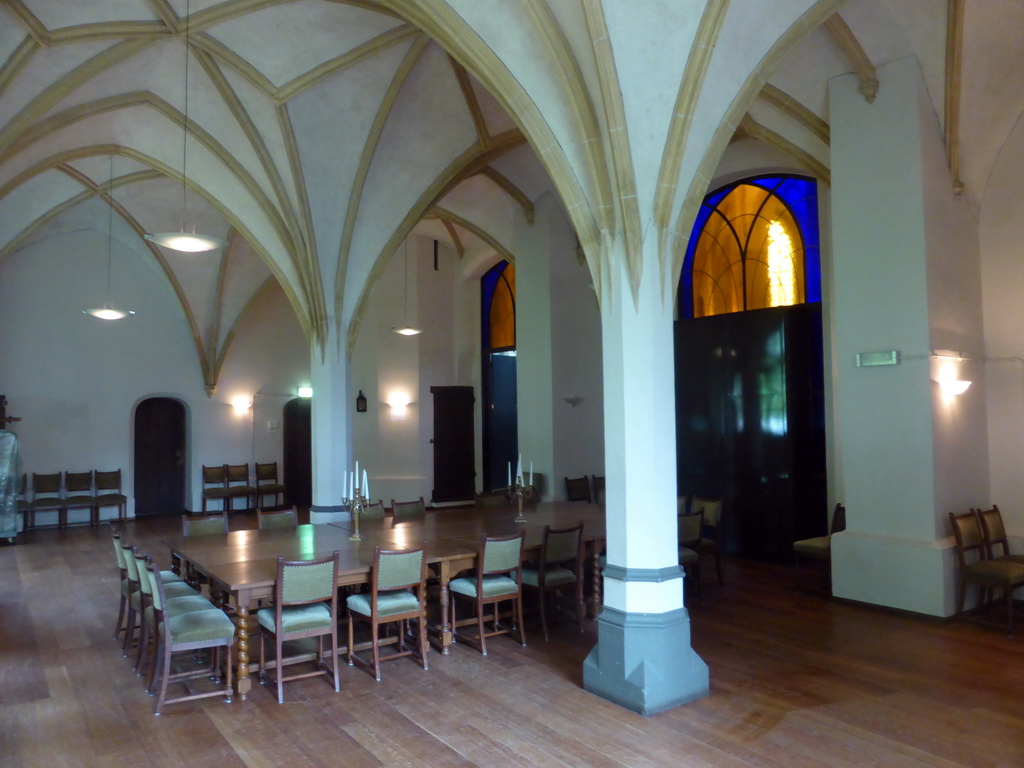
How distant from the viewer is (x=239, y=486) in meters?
14.2

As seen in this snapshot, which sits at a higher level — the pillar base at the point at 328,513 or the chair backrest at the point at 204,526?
the chair backrest at the point at 204,526

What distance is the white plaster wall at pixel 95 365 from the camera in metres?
12.2

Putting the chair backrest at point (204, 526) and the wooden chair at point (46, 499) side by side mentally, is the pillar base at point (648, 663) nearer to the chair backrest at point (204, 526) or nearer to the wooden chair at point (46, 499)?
the chair backrest at point (204, 526)

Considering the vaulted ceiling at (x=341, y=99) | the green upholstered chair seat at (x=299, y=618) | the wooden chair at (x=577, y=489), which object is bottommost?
the green upholstered chair seat at (x=299, y=618)

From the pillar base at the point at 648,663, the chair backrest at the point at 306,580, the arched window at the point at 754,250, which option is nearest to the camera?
the pillar base at the point at 648,663

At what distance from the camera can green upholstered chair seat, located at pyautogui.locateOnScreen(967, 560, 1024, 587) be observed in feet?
18.9

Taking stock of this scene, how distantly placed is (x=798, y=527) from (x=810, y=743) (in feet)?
16.0

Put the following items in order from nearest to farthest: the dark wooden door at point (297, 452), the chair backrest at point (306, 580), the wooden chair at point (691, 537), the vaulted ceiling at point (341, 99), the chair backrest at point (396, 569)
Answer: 1. the chair backrest at point (306, 580)
2. the chair backrest at point (396, 569)
3. the vaulted ceiling at point (341, 99)
4. the wooden chair at point (691, 537)
5. the dark wooden door at point (297, 452)


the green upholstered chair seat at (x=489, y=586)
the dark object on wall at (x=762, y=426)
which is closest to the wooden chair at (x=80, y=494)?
the green upholstered chair seat at (x=489, y=586)

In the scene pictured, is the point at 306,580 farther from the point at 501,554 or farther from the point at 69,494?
the point at 69,494

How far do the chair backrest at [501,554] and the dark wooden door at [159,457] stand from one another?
34.2 feet

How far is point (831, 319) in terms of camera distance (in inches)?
320

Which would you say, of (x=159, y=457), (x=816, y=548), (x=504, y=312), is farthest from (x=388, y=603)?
(x=159, y=457)

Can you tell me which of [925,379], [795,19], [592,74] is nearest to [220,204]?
[592,74]
